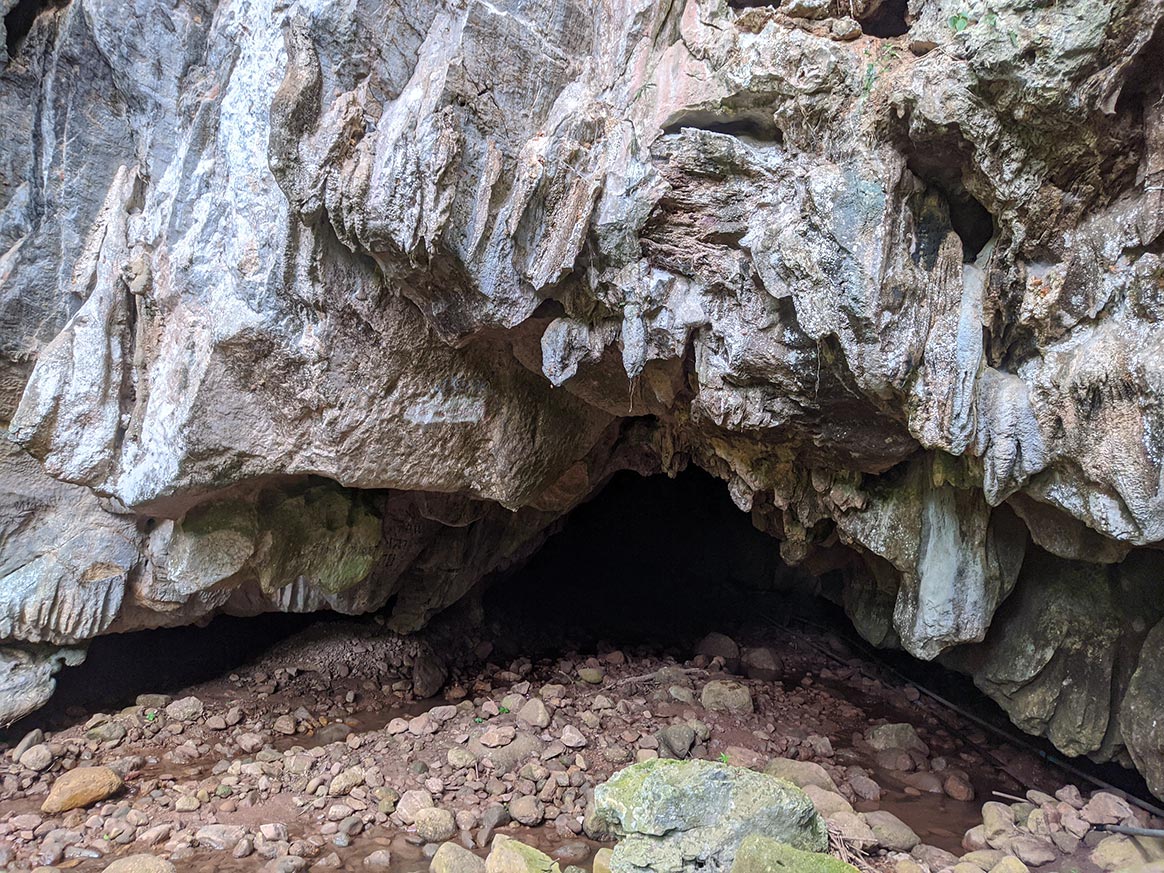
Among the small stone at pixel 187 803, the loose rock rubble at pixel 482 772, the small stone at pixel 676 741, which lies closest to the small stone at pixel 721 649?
the loose rock rubble at pixel 482 772

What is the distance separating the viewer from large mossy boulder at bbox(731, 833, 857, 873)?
2.74 m

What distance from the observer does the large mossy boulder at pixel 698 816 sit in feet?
10.4

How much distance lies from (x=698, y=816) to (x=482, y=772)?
200 centimetres

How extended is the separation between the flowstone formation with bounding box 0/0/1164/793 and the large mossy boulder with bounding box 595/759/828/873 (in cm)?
157

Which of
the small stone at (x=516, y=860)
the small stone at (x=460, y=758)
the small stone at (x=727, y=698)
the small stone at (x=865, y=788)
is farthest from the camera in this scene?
the small stone at (x=727, y=698)

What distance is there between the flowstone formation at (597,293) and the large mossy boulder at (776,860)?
186 centimetres

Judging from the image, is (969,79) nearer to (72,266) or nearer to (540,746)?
(540,746)

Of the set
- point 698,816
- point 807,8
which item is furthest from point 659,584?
point 807,8

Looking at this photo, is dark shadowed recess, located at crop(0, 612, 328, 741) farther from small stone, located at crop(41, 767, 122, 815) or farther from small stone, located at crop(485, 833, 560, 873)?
small stone, located at crop(485, 833, 560, 873)

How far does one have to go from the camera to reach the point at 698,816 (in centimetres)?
329

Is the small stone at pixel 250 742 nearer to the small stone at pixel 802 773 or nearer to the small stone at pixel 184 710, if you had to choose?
the small stone at pixel 184 710

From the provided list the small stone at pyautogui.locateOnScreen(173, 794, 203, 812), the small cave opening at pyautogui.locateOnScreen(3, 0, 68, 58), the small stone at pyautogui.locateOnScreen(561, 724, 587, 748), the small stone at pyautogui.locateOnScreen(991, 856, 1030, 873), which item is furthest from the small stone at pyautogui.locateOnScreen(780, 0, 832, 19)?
the small stone at pyautogui.locateOnScreen(173, 794, 203, 812)

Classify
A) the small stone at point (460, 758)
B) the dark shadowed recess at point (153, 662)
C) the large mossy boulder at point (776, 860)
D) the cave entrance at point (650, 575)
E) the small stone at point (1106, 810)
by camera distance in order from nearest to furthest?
1. the large mossy boulder at point (776, 860)
2. the small stone at point (1106, 810)
3. the small stone at point (460, 758)
4. the dark shadowed recess at point (153, 662)
5. the cave entrance at point (650, 575)

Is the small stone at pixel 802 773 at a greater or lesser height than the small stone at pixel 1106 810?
lesser
